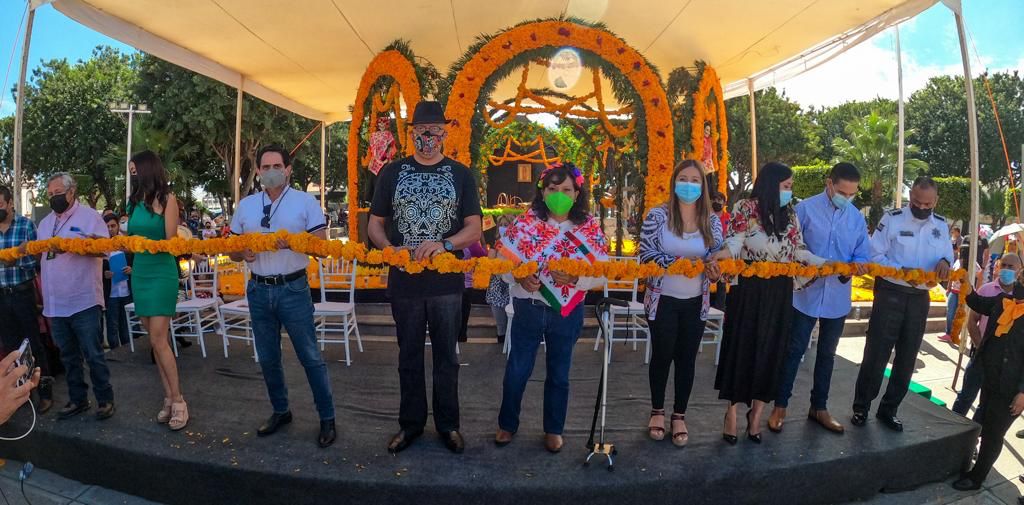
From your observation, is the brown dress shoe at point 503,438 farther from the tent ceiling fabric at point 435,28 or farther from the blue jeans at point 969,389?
the tent ceiling fabric at point 435,28

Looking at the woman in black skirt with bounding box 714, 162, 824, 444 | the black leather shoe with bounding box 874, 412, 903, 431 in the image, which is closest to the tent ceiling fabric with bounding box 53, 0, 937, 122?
the woman in black skirt with bounding box 714, 162, 824, 444

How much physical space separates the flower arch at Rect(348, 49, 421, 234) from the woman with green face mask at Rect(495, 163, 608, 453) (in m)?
4.83

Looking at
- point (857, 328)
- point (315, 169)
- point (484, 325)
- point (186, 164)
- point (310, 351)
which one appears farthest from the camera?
point (315, 169)

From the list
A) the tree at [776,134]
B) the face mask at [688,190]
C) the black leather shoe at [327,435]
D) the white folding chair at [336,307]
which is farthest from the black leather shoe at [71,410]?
the tree at [776,134]

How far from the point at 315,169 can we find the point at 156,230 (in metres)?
29.8

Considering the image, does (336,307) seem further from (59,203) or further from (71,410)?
(59,203)

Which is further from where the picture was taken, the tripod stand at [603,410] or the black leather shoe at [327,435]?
the black leather shoe at [327,435]

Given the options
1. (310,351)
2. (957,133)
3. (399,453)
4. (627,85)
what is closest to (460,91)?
(627,85)

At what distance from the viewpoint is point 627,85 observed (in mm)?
6871

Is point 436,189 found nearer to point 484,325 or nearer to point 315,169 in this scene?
point 484,325

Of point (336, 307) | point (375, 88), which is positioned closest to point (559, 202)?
point (336, 307)

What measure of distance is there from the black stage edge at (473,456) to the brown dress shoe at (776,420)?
1.8 inches

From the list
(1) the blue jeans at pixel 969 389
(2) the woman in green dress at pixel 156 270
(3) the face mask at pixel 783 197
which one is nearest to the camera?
(3) the face mask at pixel 783 197

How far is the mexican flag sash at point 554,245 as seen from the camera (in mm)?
2814
